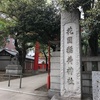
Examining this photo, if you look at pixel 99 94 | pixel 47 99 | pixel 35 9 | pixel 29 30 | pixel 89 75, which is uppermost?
pixel 35 9

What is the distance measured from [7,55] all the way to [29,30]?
1944 cm

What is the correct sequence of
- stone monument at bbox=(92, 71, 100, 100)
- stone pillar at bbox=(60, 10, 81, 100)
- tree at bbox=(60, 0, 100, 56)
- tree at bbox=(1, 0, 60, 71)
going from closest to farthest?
stone monument at bbox=(92, 71, 100, 100)
tree at bbox=(60, 0, 100, 56)
stone pillar at bbox=(60, 10, 81, 100)
tree at bbox=(1, 0, 60, 71)

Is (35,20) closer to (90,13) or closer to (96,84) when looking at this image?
(90,13)

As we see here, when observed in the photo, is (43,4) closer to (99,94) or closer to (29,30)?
(29,30)

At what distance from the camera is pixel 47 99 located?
8.10m

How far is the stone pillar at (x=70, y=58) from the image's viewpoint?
6.94 meters

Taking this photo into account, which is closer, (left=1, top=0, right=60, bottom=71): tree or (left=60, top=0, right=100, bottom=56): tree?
(left=60, top=0, right=100, bottom=56): tree

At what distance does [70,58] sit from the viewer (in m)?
7.15

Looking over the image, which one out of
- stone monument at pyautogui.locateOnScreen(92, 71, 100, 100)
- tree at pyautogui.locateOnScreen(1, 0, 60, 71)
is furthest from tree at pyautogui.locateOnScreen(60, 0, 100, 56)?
tree at pyautogui.locateOnScreen(1, 0, 60, 71)

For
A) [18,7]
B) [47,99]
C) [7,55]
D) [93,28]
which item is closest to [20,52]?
[7,55]

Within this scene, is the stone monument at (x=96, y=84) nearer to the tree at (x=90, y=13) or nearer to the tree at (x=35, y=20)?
the tree at (x=90, y=13)

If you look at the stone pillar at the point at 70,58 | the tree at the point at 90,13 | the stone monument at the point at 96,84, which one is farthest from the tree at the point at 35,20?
the stone monument at the point at 96,84

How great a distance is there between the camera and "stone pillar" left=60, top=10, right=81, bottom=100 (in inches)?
273

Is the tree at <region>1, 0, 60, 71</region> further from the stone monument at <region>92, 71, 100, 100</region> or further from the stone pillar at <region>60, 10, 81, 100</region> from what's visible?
the stone monument at <region>92, 71, 100, 100</region>
